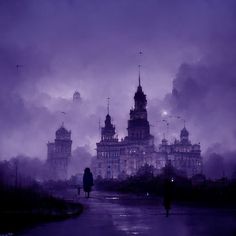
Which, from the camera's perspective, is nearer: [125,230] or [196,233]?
[196,233]

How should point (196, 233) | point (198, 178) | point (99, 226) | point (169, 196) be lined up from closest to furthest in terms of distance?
point (196, 233) → point (99, 226) → point (169, 196) → point (198, 178)

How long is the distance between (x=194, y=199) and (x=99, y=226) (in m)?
55.7

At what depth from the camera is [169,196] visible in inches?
1704

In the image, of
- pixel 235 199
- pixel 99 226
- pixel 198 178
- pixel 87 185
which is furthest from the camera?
pixel 198 178

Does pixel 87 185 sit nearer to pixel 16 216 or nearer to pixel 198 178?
pixel 16 216

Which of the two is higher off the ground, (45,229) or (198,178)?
(198,178)

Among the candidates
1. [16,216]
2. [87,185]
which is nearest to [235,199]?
[87,185]

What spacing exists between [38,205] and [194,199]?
3919 centimetres

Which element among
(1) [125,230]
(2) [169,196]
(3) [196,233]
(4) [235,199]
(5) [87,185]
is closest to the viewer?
(3) [196,233]

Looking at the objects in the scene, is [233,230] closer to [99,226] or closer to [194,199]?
[99,226]

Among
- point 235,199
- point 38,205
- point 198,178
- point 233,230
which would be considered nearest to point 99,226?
point 233,230

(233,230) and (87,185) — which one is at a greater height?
(87,185)

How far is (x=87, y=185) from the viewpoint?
55906mm

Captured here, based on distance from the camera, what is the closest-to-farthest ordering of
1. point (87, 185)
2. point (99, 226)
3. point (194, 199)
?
1. point (99, 226)
2. point (87, 185)
3. point (194, 199)
